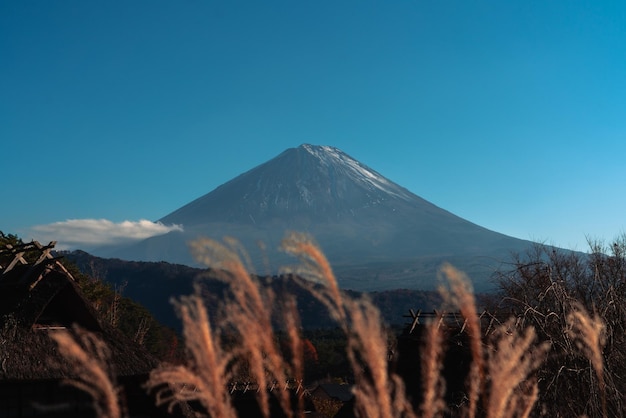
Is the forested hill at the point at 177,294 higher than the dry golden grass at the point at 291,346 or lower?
lower

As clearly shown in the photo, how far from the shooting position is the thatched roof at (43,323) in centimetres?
943

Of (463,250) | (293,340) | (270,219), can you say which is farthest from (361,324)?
(270,219)

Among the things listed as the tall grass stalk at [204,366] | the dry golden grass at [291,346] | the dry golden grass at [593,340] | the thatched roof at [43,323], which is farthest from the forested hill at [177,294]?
the tall grass stalk at [204,366]

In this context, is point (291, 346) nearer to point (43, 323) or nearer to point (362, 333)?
point (362, 333)

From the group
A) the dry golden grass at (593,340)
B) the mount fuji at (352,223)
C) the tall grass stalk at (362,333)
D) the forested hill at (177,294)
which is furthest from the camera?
the mount fuji at (352,223)

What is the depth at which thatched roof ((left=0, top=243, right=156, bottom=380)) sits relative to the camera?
943 cm

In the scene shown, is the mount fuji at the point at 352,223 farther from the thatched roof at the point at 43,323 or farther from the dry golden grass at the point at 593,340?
the dry golden grass at the point at 593,340

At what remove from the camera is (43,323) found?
10266 millimetres

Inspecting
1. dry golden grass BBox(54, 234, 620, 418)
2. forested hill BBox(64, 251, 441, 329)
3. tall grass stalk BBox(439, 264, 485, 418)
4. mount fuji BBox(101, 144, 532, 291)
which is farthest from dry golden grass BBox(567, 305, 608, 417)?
mount fuji BBox(101, 144, 532, 291)

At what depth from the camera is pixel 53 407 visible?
9422 mm

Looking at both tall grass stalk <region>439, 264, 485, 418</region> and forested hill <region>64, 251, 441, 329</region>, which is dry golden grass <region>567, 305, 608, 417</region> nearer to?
tall grass stalk <region>439, 264, 485, 418</region>

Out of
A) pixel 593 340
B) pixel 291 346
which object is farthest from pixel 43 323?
pixel 593 340

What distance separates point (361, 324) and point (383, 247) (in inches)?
6755

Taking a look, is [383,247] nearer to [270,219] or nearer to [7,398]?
[270,219]
